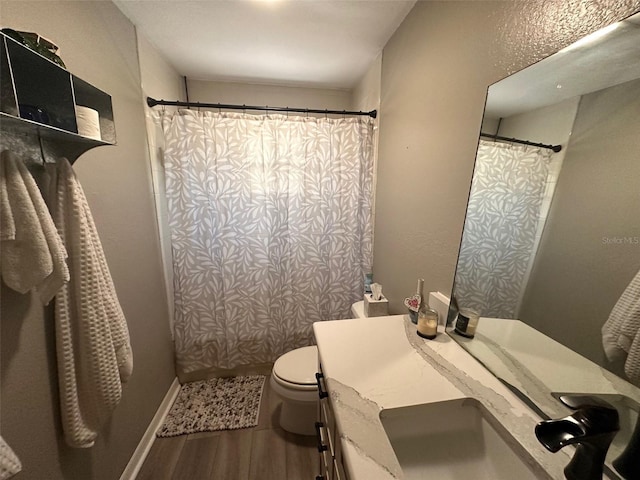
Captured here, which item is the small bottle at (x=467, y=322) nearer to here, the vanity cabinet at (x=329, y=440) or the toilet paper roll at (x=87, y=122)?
the vanity cabinet at (x=329, y=440)

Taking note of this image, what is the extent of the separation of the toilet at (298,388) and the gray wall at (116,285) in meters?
0.76

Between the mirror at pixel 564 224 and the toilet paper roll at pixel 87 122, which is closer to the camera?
the mirror at pixel 564 224

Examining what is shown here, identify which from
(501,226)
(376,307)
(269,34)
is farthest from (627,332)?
(269,34)

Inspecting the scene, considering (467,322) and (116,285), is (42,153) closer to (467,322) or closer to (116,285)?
(116,285)

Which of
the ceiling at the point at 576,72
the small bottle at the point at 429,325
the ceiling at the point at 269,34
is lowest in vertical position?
the small bottle at the point at 429,325

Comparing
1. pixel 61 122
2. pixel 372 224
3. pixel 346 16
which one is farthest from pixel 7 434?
pixel 346 16

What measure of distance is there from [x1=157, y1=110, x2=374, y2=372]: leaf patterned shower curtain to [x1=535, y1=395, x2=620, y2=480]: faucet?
1.47 m

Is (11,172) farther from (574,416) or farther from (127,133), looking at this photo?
(574,416)

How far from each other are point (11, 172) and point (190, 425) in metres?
1.66

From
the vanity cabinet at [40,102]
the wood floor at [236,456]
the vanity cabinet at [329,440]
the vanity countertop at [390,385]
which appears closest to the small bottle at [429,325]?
the vanity countertop at [390,385]

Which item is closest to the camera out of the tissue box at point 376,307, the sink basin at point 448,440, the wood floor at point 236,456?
the sink basin at point 448,440

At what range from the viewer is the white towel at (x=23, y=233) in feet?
1.97

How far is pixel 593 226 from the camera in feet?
1.80

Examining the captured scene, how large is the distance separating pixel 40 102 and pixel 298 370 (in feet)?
4.94
